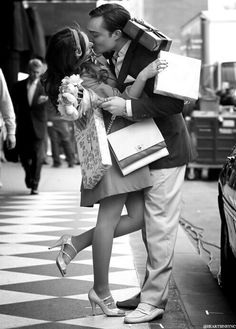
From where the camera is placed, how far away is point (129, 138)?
5.18 m

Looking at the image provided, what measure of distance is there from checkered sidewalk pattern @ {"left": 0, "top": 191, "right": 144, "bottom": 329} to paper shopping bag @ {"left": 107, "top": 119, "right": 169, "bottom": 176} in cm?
97

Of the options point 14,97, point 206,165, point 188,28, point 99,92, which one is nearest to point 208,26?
point 188,28

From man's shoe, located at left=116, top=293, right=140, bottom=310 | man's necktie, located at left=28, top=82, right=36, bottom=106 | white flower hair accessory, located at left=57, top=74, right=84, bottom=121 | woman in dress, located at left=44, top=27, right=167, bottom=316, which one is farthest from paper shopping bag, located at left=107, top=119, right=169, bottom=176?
man's necktie, located at left=28, top=82, right=36, bottom=106

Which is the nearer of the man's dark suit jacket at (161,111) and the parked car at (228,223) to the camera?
the man's dark suit jacket at (161,111)

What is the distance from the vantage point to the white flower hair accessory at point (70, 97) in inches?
196

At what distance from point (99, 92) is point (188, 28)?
19770 millimetres

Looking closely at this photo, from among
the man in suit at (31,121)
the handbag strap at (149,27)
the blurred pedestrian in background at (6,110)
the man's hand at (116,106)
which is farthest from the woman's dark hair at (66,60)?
the man in suit at (31,121)

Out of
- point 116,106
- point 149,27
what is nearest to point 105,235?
point 116,106

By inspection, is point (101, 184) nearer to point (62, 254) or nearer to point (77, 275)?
point (62, 254)

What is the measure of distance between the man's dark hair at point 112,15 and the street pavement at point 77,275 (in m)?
1.77

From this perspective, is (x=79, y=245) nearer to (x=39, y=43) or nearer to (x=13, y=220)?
A: (x=13, y=220)

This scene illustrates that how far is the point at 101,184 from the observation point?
204 inches

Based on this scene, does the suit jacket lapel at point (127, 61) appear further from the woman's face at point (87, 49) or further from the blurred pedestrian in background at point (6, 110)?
the blurred pedestrian in background at point (6, 110)

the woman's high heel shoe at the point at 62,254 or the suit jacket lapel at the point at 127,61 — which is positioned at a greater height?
the suit jacket lapel at the point at 127,61
